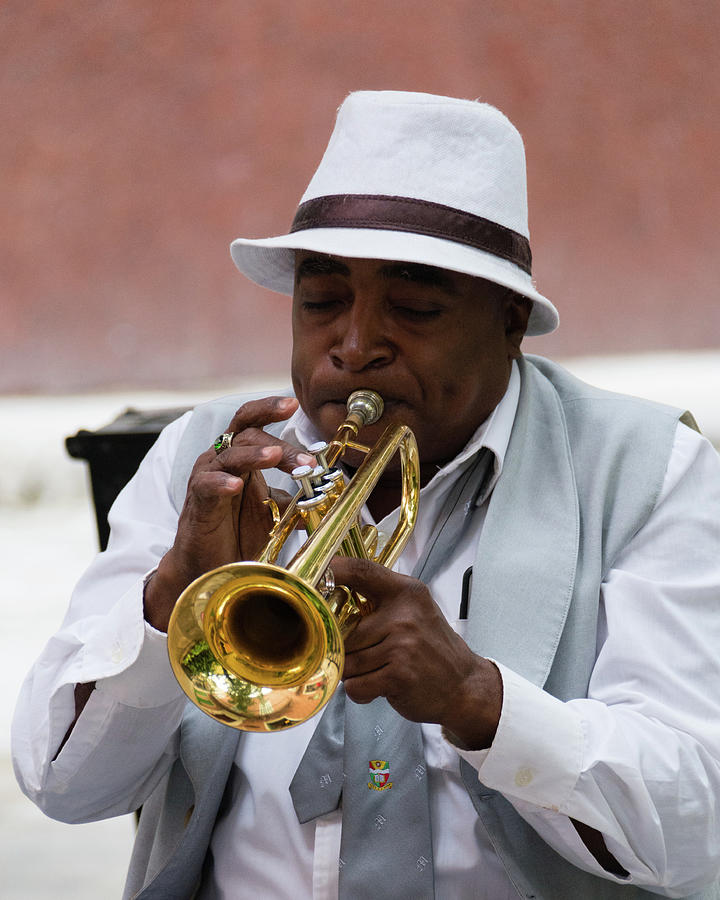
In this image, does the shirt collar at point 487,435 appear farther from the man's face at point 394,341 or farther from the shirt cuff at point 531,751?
the shirt cuff at point 531,751

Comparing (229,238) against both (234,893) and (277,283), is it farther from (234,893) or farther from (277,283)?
(234,893)

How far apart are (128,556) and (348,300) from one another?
1.66 ft

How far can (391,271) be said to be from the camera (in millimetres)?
1728

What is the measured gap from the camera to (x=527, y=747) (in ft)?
4.80

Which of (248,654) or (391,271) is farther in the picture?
(391,271)

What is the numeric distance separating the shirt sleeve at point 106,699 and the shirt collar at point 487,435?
23 centimetres

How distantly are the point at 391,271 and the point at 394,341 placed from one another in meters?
0.10

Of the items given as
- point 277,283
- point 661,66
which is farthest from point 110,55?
point 277,283

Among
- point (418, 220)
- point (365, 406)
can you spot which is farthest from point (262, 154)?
point (365, 406)

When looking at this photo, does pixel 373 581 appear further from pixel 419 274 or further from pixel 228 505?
pixel 419 274

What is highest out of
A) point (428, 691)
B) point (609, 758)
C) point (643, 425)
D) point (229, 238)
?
point (643, 425)

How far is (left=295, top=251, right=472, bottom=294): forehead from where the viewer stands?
1.73m

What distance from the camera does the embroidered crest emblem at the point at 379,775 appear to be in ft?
5.32

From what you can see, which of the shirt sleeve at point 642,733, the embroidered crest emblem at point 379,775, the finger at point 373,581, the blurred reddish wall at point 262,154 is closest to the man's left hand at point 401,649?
the finger at point 373,581
